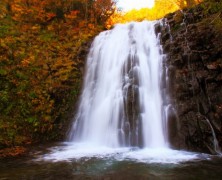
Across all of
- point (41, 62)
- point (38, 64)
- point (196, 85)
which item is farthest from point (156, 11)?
point (196, 85)

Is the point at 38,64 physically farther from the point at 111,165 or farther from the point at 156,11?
the point at 156,11

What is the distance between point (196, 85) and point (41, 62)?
6.68 metres

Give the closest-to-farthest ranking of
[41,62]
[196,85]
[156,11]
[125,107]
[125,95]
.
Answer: [196,85], [125,107], [125,95], [41,62], [156,11]

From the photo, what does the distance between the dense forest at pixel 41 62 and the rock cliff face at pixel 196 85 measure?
0.72m

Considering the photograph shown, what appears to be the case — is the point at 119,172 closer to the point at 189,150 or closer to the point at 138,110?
the point at 189,150

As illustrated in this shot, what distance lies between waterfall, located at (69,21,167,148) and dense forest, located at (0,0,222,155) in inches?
35.1

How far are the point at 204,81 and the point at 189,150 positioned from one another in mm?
2025

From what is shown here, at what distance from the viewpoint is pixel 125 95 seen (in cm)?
829

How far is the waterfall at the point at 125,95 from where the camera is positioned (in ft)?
24.2

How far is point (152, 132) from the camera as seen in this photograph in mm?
7137

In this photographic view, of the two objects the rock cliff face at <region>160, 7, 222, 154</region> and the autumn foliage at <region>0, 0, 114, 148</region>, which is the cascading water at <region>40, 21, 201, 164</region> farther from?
the autumn foliage at <region>0, 0, 114, 148</region>

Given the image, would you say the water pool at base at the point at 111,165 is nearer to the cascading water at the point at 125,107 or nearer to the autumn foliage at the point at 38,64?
the cascading water at the point at 125,107

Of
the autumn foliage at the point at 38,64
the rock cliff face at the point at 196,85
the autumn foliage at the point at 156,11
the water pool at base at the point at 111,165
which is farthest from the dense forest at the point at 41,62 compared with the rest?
the autumn foliage at the point at 156,11

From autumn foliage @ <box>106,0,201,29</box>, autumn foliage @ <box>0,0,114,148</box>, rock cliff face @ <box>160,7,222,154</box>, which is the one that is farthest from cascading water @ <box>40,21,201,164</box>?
autumn foliage @ <box>106,0,201,29</box>
